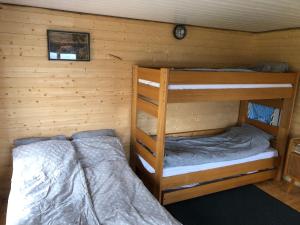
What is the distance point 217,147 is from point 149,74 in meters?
1.34

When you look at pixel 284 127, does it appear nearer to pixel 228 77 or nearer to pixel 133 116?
pixel 228 77

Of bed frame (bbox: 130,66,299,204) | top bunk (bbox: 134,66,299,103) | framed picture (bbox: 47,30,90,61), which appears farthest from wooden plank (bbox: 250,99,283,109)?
framed picture (bbox: 47,30,90,61)

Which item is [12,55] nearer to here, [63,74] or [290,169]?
[63,74]

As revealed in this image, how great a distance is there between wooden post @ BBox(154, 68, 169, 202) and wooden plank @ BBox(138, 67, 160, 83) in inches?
4.4

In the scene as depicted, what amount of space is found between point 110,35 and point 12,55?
105 cm

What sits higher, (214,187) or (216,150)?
(216,150)

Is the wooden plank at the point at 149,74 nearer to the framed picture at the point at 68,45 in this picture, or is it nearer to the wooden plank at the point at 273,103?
the framed picture at the point at 68,45

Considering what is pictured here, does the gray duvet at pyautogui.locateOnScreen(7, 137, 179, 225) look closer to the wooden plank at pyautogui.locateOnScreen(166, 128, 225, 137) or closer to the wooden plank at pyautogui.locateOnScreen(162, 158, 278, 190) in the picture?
the wooden plank at pyautogui.locateOnScreen(162, 158, 278, 190)

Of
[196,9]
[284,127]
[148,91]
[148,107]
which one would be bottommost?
[284,127]

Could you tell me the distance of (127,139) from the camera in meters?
3.22

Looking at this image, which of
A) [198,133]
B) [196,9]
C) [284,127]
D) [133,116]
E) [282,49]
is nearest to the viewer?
[196,9]

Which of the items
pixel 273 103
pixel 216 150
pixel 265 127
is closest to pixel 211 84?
pixel 216 150

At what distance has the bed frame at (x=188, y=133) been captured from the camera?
2.46 meters

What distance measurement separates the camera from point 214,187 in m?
2.97
